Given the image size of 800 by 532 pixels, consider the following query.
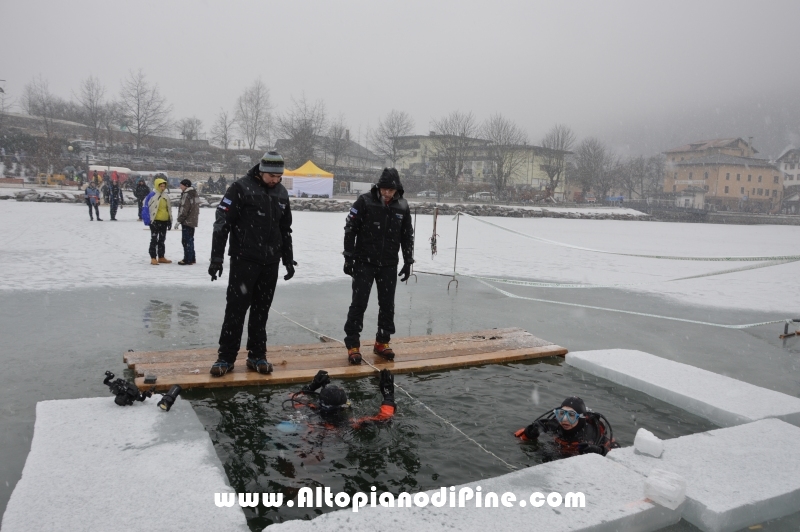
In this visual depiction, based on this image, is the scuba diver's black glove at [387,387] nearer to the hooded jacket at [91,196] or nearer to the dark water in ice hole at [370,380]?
the dark water in ice hole at [370,380]

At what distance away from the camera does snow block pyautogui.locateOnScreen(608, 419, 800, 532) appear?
3105 millimetres

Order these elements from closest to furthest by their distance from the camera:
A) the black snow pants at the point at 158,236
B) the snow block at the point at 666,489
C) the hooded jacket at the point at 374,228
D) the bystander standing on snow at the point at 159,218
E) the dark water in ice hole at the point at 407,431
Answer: the snow block at the point at 666,489
the dark water in ice hole at the point at 407,431
the hooded jacket at the point at 374,228
the bystander standing on snow at the point at 159,218
the black snow pants at the point at 158,236

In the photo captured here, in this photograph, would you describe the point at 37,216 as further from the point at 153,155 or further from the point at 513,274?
the point at 153,155

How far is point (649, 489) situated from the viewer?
3088mm

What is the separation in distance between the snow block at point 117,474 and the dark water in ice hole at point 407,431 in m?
0.24

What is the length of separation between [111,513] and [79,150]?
62.4 m

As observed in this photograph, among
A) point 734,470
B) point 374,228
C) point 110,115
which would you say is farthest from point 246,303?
point 110,115

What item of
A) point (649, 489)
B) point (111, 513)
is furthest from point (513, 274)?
point (111, 513)

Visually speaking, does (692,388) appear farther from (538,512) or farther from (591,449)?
(538,512)

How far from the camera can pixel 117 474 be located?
3051mm

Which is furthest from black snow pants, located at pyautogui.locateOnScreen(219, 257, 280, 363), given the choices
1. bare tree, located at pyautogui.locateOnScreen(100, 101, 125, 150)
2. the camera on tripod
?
bare tree, located at pyautogui.locateOnScreen(100, 101, 125, 150)

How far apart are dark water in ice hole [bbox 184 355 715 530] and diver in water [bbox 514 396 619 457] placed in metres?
0.16

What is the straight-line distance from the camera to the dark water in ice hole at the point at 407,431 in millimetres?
3408

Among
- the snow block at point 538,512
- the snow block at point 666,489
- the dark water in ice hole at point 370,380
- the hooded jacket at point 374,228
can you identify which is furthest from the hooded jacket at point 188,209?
the snow block at point 666,489
